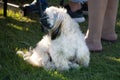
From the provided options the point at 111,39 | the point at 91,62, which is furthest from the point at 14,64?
the point at 111,39

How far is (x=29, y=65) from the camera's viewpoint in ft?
Answer: 12.8

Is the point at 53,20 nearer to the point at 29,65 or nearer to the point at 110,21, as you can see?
the point at 29,65

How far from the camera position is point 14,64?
3918 mm

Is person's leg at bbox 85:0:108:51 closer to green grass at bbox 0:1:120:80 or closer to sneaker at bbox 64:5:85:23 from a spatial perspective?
green grass at bbox 0:1:120:80

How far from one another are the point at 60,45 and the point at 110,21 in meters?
1.38

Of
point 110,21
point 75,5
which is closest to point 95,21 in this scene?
point 110,21

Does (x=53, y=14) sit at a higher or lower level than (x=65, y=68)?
higher

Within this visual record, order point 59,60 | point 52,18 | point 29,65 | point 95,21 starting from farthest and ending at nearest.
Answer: point 95,21, point 29,65, point 59,60, point 52,18

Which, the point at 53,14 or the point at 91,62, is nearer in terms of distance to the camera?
the point at 53,14

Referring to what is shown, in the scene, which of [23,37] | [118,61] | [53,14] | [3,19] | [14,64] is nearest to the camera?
[53,14]

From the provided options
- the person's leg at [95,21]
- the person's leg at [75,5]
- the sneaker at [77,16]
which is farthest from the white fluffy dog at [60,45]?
the person's leg at [75,5]

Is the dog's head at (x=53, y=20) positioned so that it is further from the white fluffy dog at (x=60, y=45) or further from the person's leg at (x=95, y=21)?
the person's leg at (x=95, y=21)

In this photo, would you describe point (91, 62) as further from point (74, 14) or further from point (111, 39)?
point (74, 14)

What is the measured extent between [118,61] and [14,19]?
1879 millimetres
